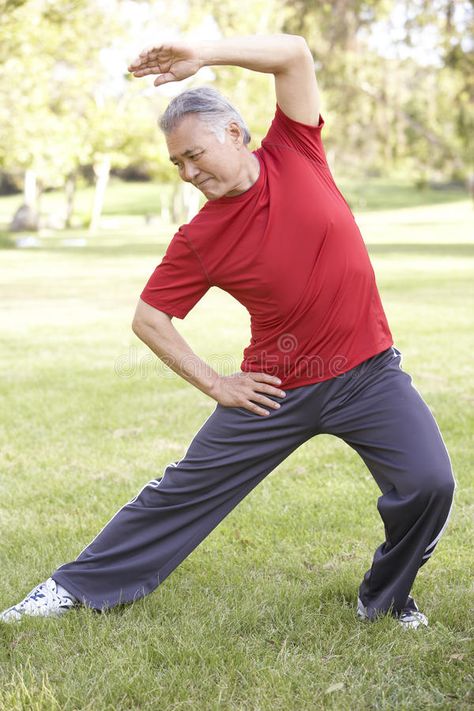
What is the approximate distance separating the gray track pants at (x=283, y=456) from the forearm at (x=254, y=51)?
117 centimetres

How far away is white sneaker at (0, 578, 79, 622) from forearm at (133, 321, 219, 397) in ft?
3.45

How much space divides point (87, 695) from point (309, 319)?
157 cm

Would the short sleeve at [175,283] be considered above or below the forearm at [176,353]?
above

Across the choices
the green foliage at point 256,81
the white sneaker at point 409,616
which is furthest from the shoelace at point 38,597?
the green foliage at point 256,81

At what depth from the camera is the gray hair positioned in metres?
3.52

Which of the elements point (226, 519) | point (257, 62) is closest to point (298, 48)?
point (257, 62)

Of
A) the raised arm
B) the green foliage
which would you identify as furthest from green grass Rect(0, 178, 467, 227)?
the raised arm

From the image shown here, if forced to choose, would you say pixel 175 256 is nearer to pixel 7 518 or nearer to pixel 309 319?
pixel 309 319

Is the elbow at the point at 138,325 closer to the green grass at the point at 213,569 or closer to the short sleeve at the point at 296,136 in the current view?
the short sleeve at the point at 296,136

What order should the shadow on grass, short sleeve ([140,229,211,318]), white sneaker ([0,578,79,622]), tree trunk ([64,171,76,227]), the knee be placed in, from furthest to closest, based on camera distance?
tree trunk ([64,171,76,227])
the shadow on grass
white sneaker ([0,578,79,622])
short sleeve ([140,229,211,318])
the knee

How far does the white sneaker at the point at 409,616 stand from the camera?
3.90m

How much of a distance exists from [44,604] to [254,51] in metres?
2.34

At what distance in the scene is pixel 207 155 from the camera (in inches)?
139

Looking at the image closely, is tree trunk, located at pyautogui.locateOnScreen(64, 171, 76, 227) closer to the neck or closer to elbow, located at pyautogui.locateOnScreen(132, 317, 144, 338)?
elbow, located at pyautogui.locateOnScreen(132, 317, 144, 338)
